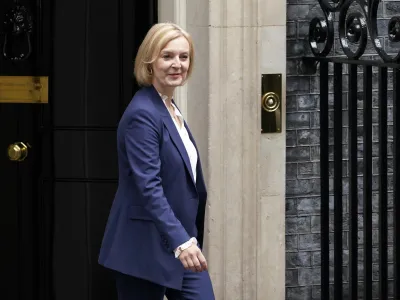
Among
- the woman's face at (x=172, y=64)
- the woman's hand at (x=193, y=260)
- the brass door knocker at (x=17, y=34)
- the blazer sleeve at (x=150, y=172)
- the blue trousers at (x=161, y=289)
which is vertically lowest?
the blue trousers at (x=161, y=289)

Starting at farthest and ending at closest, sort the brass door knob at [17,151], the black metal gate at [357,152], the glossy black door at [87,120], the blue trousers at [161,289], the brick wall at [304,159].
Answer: the brass door knob at [17,151], the glossy black door at [87,120], the brick wall at [304,159], the black metal gate at [357,152], the blue trousers at [161,289]

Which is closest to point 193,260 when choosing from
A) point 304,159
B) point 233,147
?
point 233,147

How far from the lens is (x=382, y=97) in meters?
5.80

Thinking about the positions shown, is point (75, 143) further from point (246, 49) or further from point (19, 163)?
point (246, 49)

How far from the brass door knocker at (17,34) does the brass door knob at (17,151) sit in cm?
42

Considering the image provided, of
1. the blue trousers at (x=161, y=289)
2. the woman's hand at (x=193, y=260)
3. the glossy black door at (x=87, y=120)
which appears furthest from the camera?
the glossy black door at (x=87, y=120)

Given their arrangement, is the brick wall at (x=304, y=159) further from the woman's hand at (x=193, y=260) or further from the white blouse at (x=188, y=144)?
the woman's hand at (x=193, y=260)

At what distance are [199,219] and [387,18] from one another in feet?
5.28

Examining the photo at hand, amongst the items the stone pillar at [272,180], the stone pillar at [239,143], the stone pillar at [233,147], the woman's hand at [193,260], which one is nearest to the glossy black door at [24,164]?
the stone pillar at [239,143]

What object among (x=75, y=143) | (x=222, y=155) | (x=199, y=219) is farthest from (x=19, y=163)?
(x=199, y=219)

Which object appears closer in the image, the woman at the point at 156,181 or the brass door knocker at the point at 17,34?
the woman at the point at 156,181

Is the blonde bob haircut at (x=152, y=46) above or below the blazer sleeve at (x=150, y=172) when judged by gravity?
above

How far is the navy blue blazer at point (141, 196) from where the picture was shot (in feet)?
Result: 17.2

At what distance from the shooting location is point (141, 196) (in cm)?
520
